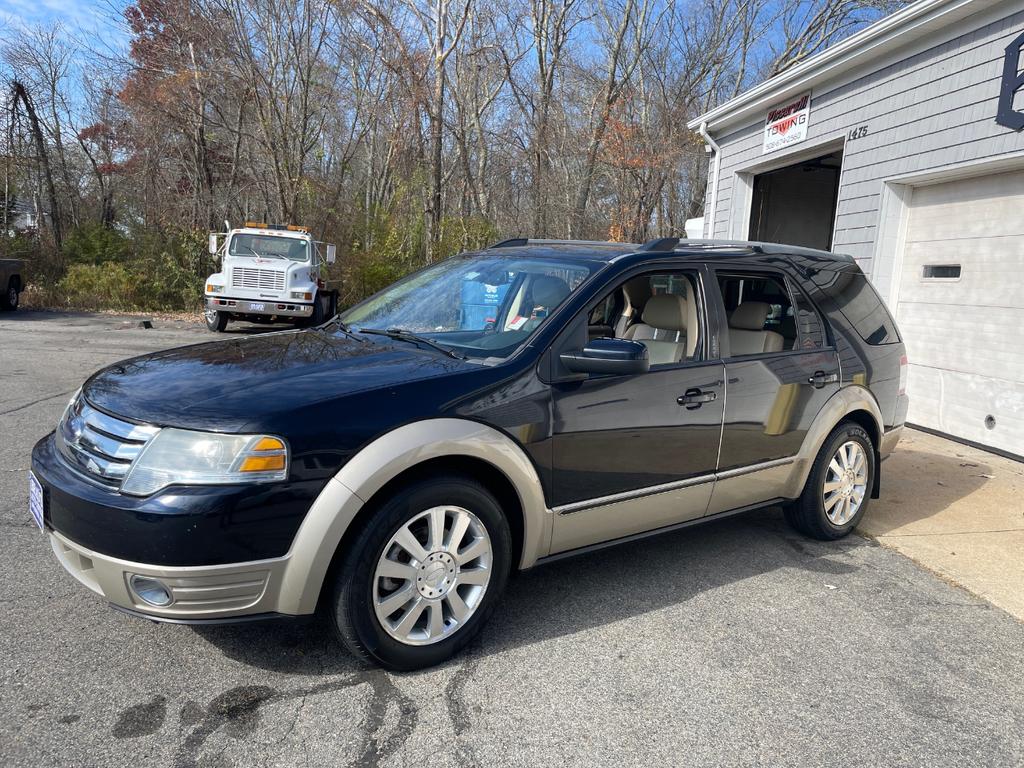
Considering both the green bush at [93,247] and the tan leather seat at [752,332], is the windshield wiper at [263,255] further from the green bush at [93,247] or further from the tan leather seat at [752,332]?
the tan leather seat at [752,332]

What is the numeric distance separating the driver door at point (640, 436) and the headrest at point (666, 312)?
0.06 ft

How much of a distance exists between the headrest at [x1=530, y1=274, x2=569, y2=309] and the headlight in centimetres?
147

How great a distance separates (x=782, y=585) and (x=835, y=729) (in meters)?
1.26

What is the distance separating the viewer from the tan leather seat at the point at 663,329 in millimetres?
3768

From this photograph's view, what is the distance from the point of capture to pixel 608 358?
10.2ft

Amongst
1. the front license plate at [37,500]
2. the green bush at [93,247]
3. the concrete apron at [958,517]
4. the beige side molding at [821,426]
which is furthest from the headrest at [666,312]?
the green bush at [93,247]

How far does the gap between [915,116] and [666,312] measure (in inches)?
222

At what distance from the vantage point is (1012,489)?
5.79m

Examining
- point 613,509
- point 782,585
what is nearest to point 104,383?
point 613,509

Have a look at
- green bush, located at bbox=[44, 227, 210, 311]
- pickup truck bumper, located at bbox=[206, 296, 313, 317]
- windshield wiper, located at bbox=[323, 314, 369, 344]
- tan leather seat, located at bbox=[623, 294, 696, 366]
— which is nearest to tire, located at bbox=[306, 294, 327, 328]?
pickup truck bumper, located at bbox=[206, 296, 313, 317]

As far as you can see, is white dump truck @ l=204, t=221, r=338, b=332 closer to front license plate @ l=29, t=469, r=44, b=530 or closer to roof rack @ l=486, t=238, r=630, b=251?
roof rack @ l=486, t=238, r=630, b=251

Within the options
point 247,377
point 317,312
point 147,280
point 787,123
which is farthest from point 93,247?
point 247,377

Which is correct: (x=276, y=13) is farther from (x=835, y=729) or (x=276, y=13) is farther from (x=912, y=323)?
(x=835, y=729)

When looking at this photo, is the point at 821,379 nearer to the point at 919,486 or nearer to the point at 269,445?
the point at 919,486
